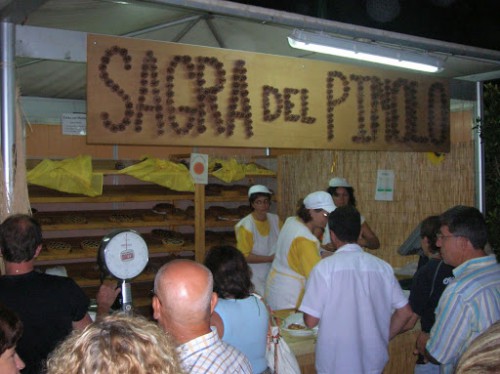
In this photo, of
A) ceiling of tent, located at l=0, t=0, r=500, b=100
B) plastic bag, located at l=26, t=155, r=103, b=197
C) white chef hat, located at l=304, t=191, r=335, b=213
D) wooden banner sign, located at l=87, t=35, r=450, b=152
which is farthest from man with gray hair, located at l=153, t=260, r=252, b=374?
plastic bag, located at l=26, t=155, r=103, b=197

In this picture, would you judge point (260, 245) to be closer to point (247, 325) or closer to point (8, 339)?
point (247, 325)

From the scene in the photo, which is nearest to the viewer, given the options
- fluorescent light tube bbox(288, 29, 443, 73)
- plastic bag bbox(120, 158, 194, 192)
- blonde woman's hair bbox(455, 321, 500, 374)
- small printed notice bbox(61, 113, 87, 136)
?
blonde woman's hair bbox(455, 321, 500, 374)

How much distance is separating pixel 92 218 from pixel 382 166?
334 cm

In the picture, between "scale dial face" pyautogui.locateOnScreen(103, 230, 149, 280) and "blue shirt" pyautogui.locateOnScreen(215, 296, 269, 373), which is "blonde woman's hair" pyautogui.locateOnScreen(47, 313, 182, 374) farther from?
"scale dial face" pyautogui.locateOnScreen(103, 230, 149, 280)

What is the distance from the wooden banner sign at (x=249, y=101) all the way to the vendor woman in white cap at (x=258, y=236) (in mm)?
1690

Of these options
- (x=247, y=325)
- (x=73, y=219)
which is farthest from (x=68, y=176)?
(x=247, y=325)

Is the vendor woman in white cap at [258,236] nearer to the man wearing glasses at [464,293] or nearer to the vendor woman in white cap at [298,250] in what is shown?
the vendor woman in white cap at [298,250]

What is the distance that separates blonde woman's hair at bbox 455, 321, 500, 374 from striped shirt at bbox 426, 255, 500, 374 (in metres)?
1.83

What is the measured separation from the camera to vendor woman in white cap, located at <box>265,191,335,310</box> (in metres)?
4.39

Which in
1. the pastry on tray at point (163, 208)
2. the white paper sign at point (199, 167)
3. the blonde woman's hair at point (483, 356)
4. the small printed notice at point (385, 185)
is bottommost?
the blonde woman's hair at point (483, 356)

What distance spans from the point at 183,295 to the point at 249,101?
229cm

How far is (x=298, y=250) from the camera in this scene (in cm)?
447

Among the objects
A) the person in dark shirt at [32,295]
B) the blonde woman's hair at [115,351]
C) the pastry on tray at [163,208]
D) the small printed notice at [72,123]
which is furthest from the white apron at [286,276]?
the small printed notice at [72,123]

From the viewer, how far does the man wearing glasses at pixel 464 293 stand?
8.94 ft
